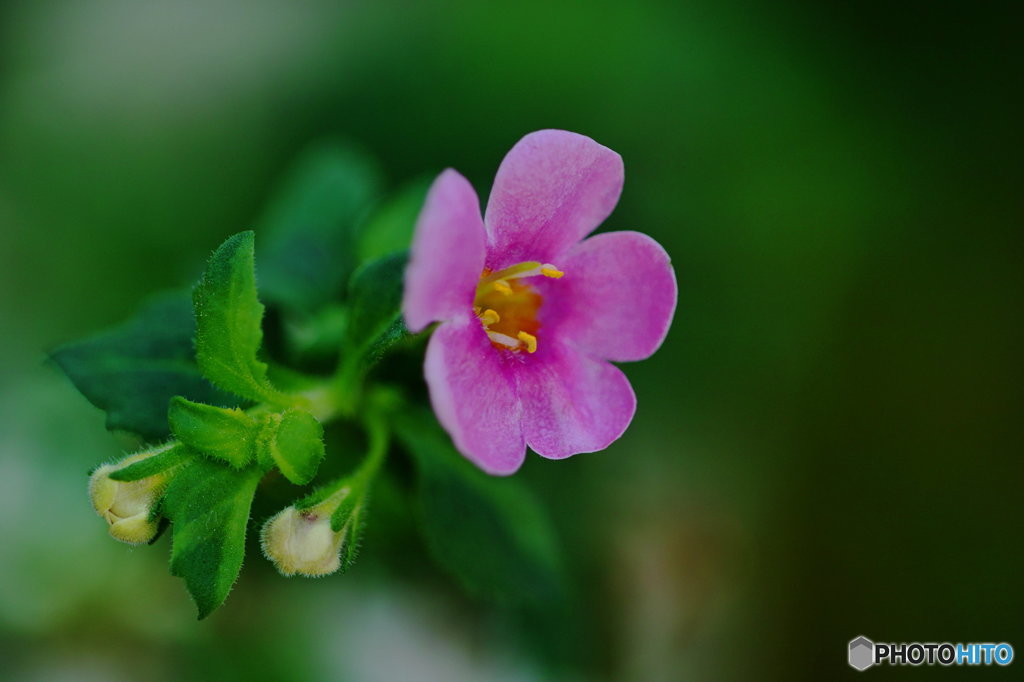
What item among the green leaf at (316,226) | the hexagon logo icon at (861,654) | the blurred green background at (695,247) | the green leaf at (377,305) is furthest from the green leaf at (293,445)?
the hexagon logo icon at (861,654)

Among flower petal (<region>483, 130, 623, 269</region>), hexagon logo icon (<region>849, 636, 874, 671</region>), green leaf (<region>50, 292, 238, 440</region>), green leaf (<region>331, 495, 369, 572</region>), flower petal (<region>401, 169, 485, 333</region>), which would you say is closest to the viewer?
flower petal (<region>401, 169, 485, 333</region>)

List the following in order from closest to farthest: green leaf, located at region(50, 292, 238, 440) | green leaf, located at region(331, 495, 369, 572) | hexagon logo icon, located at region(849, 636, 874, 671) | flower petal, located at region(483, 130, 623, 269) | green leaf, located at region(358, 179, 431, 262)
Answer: flower petal, located at region(483, 130, 623, 269) → green leaf, located at region(331, 495, 369, 572) → green leaf, located at region(50, 292, 238, 440) → green leaf, located at region(358, 179, 431, 262) → hexagon logo icon, located at region(849, 636, 874, 671)

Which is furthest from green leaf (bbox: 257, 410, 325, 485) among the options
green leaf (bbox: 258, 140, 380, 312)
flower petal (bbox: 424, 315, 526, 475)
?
green leaf (bbox: 258, 140, 380, 312)

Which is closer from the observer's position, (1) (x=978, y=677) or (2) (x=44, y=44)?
(1) (x=978, y=677)

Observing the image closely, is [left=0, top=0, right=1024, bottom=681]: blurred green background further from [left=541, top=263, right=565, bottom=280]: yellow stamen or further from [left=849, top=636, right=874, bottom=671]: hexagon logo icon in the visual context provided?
[left=541, top=263, right=565, bottom=280]: yellow stamen


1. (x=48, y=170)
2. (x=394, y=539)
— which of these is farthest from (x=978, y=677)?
(x=48, y=170)

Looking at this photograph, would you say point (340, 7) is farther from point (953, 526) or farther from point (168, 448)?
A: point (953, 526)
